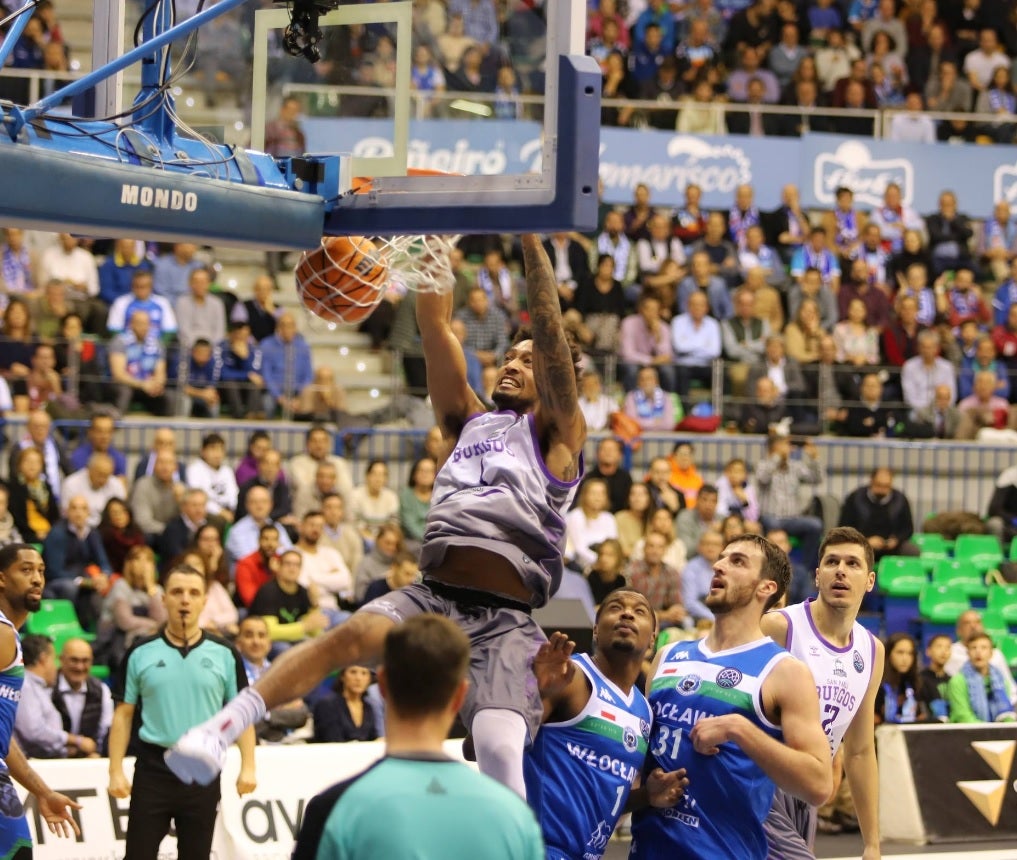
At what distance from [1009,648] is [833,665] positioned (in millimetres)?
7825

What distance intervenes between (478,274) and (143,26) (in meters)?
10.2

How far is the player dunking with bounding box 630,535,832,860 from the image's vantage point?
6.20 metres

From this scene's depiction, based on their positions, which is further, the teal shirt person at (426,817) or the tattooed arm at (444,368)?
the tattooed arm at (444,368)

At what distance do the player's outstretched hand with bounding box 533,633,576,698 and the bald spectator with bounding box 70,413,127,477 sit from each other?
8.25 m

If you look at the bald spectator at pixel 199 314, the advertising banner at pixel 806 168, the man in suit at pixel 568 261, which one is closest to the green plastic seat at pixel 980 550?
the man in suit at pixel 568 261

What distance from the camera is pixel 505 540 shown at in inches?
246

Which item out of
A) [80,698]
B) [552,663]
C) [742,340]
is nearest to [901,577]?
[742,340]

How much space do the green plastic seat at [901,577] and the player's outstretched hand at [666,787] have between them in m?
9.45

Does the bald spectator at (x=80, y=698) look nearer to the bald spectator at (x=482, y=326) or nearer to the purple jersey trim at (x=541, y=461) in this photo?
the purple jersey trim at (x=541, y=461)

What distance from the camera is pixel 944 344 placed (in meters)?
18.7

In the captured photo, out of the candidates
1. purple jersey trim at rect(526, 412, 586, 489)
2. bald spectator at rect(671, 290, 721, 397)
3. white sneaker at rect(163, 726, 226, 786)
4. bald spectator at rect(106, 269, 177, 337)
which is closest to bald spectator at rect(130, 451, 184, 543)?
bald spectator at rect(106, 269, 177, 337)

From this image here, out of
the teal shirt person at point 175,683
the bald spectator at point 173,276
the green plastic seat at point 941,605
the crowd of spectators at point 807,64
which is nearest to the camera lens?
the teal shirt person at point 175,683

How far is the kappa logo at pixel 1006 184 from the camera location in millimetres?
20531

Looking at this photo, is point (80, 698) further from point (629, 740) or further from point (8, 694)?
point (629, 740)
